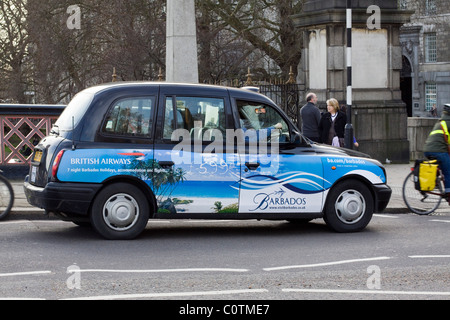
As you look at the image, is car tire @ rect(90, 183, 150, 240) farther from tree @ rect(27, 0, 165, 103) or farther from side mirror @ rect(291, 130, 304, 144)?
tree @ rect(27, 0, 165, 103)

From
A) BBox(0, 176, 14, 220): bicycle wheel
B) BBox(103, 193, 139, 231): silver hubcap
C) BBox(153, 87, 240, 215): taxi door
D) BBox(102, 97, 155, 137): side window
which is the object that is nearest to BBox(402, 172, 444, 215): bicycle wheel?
BBox(153, 87, 240, 215): taxi door

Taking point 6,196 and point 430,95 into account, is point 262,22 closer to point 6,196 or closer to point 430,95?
point 6,196

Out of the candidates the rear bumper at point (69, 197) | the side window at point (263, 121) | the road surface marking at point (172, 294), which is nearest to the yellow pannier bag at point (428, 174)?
the side window at point (263, 121)

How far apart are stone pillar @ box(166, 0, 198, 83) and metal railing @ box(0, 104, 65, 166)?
2284 millimetres

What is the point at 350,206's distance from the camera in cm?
1106

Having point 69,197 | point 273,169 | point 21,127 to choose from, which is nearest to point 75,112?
point 69,197

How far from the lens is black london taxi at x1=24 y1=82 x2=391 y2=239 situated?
33.0ft

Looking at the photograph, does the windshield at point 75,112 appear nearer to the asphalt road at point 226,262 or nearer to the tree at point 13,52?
the asphalt road at point 226,262

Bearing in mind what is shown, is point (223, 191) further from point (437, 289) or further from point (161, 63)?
point (161, 63)

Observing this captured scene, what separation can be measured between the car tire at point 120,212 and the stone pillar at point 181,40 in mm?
6962

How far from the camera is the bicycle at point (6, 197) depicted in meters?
11.7

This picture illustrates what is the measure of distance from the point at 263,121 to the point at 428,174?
11.4 feet
